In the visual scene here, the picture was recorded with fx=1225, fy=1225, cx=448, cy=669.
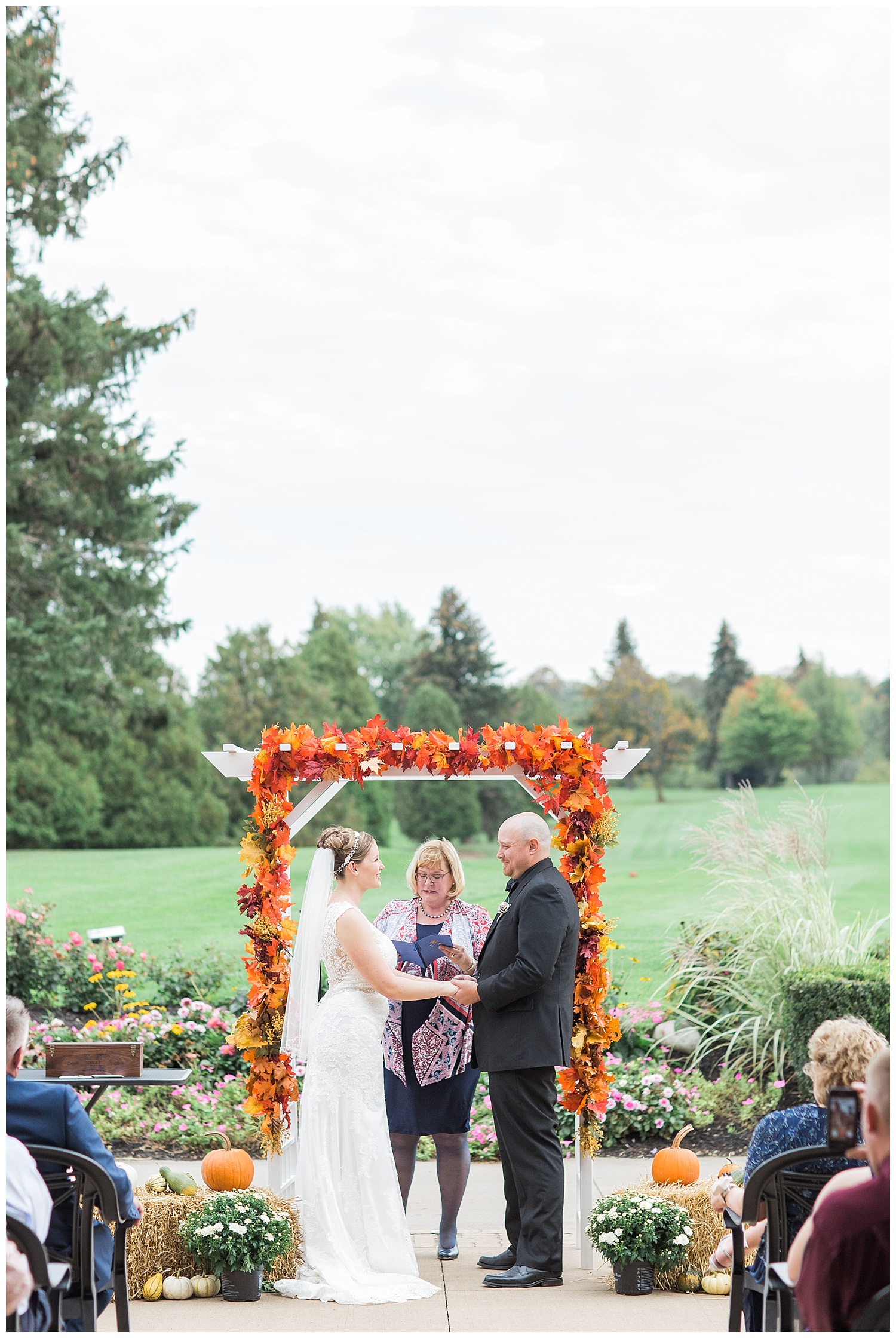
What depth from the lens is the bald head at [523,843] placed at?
4.93m

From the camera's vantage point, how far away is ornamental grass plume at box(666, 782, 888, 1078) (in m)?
7.93

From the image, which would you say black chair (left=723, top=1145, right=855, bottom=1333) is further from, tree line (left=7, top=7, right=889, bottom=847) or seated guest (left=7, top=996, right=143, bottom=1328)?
tree line (left=7, top=7, right=889, bottom=847)

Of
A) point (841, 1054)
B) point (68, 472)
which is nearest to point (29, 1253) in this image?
point (841, 1054)

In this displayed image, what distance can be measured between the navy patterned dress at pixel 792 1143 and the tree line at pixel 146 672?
12.6m

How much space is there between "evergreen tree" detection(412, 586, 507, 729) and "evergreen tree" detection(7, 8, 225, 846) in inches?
360

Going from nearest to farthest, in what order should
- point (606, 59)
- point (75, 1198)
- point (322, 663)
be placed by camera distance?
point (75, 1198) < point (606, 59) < point (322, 663)

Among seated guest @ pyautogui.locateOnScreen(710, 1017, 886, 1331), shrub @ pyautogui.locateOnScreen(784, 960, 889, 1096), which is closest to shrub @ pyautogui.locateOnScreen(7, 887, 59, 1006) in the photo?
shrub @ pyautogui.locateOnScreen(784, 960, 889, 1096)

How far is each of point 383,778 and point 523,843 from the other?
Answer: 0.70m

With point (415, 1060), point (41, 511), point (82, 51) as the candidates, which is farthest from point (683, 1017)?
point (82, 51)

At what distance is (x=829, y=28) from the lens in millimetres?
15562

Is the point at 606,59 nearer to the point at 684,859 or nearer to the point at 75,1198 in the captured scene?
the point at 684,859

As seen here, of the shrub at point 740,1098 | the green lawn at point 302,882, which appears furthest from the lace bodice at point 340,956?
the green lawn at point 302,882

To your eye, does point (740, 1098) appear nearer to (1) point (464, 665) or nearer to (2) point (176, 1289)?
(2) point (176, 1289)

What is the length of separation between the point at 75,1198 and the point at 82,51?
56.0 ft
